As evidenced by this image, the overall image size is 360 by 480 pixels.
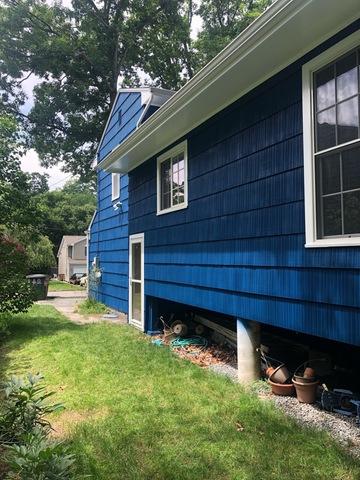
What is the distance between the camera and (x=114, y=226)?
11133mm

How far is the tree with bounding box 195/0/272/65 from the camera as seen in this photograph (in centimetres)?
2155

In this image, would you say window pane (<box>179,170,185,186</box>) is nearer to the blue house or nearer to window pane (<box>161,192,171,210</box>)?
the blue house

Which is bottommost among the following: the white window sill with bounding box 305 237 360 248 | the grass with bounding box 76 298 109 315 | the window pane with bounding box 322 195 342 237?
the grass with bounding box 76 298 109 315

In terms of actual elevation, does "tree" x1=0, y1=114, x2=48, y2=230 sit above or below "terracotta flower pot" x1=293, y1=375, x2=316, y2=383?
above

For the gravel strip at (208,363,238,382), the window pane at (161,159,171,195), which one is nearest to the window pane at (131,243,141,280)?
the window pane at (161,159,171,195)

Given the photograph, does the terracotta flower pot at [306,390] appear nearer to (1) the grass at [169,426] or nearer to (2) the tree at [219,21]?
(1) the grass at [169,426]

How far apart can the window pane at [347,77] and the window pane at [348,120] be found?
0.23ft

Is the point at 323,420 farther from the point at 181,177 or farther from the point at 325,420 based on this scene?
the point at 181,177

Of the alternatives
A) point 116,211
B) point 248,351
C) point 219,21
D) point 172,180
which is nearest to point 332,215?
point 248,351

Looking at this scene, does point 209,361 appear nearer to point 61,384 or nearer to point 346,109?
point 61,384

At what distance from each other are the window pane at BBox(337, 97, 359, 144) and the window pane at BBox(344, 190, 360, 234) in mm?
479

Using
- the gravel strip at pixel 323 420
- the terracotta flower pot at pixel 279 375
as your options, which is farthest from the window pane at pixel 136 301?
the gravel strip at pixel 323 420

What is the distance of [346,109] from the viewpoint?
11.6 ft

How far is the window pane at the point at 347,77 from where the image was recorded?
3465mm
